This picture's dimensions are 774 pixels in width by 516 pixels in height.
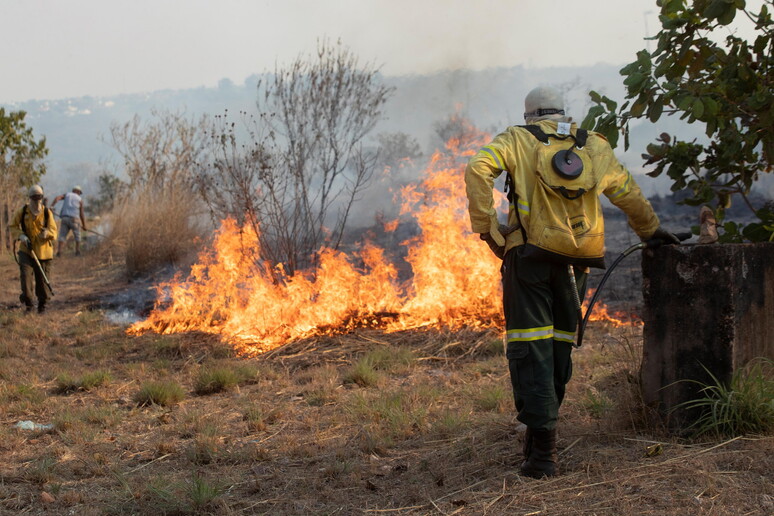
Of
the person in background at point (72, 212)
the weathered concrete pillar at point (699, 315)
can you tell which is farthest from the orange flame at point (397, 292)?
the person in background at point (72, 212)

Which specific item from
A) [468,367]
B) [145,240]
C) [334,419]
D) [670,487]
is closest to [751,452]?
[670,487]

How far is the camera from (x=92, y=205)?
3416cm

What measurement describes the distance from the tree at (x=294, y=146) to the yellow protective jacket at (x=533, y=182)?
4.79 meters

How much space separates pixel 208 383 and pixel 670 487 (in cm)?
398

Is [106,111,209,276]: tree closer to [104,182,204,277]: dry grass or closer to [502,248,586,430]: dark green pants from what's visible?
[104,182,204,277]: dry grass

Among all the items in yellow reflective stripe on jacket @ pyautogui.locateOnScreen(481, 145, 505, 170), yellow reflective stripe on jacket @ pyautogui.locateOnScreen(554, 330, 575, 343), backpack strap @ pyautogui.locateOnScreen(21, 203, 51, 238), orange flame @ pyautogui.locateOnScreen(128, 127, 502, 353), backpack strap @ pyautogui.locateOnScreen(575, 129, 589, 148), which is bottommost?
orange flame @ pyautogui.locateOnScreen(128, 127, 502, 353)

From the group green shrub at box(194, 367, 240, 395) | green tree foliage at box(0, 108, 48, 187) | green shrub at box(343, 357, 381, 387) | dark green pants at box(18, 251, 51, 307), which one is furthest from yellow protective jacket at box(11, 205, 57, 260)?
green tree foliage at box(0, 108, 48, 187)

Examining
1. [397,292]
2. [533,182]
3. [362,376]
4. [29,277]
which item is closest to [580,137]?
[533,182]

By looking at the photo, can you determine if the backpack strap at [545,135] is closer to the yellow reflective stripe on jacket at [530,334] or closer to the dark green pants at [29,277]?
the yellow reflective stripe on jacket at [530,334]

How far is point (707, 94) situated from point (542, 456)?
2215 mm

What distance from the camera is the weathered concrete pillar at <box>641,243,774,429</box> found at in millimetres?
3453

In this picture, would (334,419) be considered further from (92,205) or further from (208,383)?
(92,205)

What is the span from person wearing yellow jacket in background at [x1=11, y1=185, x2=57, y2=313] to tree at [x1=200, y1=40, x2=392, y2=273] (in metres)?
3.26

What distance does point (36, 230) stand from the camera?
997cm
